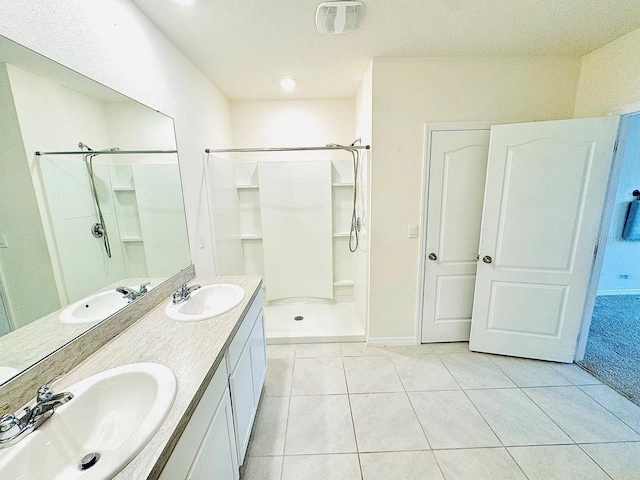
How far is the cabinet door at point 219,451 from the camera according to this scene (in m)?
0.89

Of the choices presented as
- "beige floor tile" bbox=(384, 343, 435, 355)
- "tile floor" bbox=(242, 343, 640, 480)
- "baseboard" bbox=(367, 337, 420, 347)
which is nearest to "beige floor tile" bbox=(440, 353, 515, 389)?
"tile floor" bbox=(242, 343, 640, 480)

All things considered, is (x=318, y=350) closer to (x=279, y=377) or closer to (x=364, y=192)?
(x=279, y=377)

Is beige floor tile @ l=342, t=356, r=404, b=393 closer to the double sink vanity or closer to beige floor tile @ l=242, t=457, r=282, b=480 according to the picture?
beige floor tile @ l=242, t=457, r=282, b=480

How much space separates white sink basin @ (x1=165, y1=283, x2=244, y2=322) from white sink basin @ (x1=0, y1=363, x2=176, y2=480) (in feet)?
1.87

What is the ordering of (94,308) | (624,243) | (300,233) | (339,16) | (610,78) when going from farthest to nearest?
(624,243), (300,233), (610,78), (339,16), (94,308)

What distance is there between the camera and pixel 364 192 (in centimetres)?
252

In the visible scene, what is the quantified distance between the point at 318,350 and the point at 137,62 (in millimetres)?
2532

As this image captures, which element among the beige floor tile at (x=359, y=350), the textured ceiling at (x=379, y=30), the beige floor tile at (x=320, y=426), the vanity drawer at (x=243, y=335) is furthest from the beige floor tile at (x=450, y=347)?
the textured ceiling at (x=379, y=30)

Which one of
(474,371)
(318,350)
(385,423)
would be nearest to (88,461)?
(385,423)

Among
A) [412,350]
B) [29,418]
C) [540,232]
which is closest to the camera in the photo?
[29,418]

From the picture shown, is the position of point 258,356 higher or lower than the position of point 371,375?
higher

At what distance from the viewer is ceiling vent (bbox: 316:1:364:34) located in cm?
139

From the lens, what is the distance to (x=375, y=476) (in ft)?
4.47

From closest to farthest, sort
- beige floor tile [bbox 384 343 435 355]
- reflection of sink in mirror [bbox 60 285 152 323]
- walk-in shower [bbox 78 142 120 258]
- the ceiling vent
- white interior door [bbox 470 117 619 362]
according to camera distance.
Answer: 1. reflection of sink in mirror [bbox 60 285 152 323]
2. walk-in shower [bbox 78 142 120 258]
3. the ceiling vent
4. white interior door [bbox 470 117 619 362]
5. beige floor tile [bbox 384 343 435 355]
